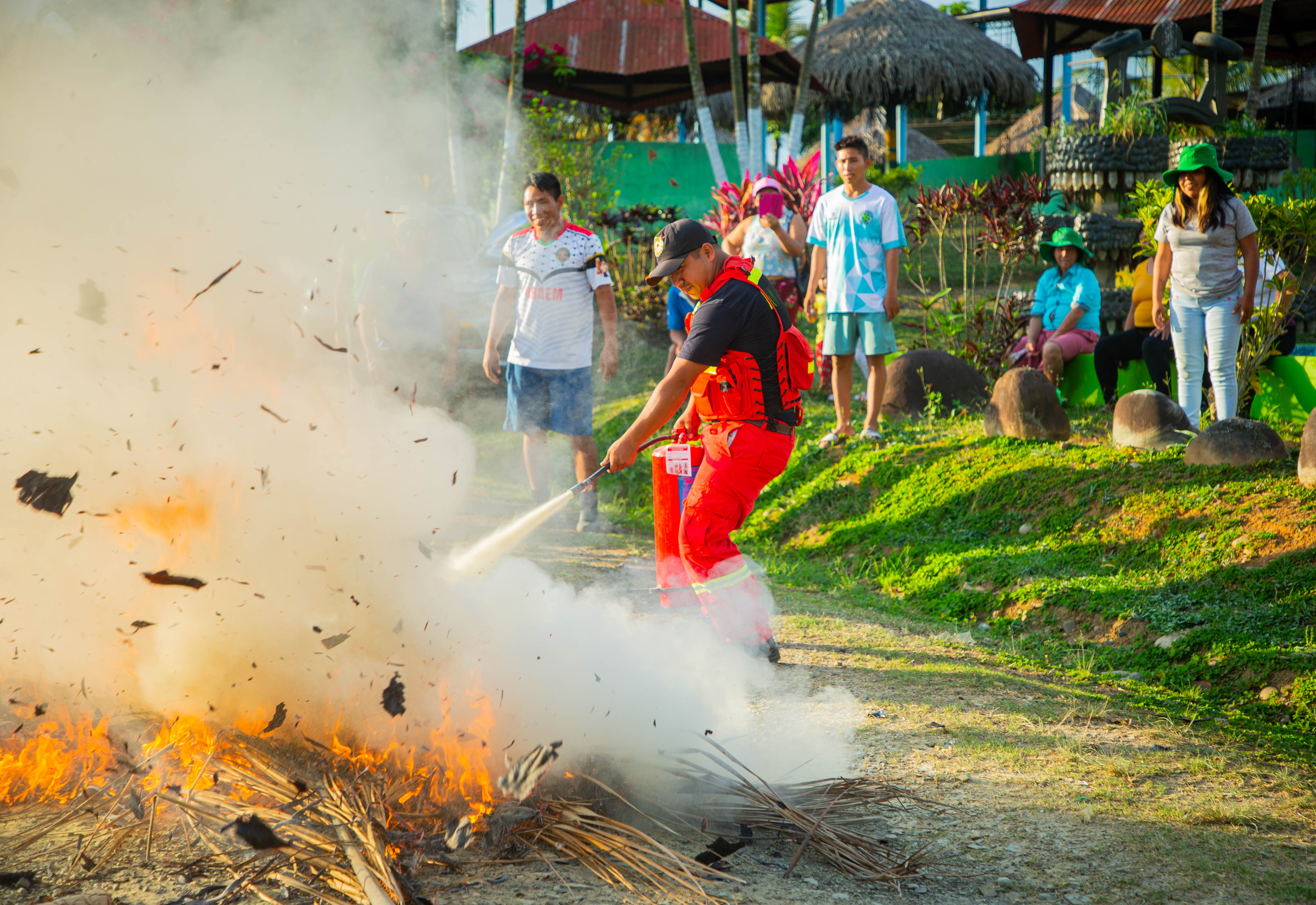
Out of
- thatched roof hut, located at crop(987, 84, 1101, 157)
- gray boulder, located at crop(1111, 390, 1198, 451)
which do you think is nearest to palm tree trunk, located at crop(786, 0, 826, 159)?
thatched roof hut, located at crop(987, 84, 1101, 157)

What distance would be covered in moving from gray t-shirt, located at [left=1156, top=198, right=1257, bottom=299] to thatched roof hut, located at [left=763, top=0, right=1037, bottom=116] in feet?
52.9

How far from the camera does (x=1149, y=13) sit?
17.1m

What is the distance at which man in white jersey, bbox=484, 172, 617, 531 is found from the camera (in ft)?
20.6

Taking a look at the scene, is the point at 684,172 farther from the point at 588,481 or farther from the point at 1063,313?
the point at 588,481

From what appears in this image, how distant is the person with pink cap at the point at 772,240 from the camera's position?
7.46 m

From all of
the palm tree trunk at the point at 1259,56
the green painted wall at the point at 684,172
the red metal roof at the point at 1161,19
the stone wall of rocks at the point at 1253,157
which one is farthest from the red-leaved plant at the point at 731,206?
the red metal roof at the point at 1161,19

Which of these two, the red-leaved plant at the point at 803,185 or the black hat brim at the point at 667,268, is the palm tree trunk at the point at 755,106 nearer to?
the red-leaved plant at the point at 803,185

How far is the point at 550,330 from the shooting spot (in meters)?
6.32

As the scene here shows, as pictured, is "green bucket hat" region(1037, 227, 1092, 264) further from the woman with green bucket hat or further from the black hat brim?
the black hat brim

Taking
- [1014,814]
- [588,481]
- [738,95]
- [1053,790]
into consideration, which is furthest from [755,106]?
[1014,814]

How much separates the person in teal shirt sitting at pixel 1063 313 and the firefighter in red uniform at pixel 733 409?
4.79m

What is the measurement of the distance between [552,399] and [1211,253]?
421 centimetres

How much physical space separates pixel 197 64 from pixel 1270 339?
653cm

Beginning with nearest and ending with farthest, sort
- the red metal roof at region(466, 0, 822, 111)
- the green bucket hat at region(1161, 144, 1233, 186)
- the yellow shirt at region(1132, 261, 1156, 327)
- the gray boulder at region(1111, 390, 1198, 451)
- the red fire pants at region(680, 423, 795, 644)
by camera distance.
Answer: the red fire pants at region(680, 423, 795, 644)
the green bucket hat at region(1161, 144, 1233, 186)
the gray boulder at region(1111, 390, 1198, 451)
the yellow shirt at region(1132, 261, 1156, 327)
the red metal roof at region(466, 0, 822, 111)
